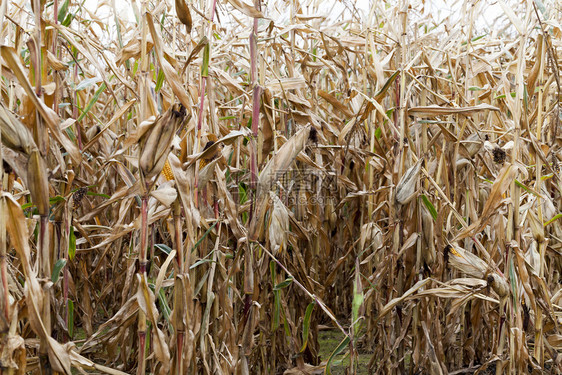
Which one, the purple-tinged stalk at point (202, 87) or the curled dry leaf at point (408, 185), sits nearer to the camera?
the purple-tinged stalk at point (202, 87)

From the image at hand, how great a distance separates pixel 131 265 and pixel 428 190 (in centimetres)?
92

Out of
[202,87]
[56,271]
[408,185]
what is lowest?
[56,271]

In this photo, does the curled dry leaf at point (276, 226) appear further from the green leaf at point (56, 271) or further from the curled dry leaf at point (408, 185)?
the green leaf at point (56, 271)

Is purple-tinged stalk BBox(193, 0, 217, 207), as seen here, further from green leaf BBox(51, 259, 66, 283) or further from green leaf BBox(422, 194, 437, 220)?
green leaf BBox(422, 194, 437, 220)

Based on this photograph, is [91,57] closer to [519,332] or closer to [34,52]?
[34,52]

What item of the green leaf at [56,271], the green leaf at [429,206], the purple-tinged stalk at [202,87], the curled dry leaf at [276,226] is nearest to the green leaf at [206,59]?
the purple-tinged stalk at [202,87]

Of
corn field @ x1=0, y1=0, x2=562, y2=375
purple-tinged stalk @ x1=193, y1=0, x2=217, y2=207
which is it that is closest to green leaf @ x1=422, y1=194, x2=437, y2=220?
corn field @ x1=0, y1=0, x2=562, y2=375

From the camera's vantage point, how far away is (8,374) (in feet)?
2.90

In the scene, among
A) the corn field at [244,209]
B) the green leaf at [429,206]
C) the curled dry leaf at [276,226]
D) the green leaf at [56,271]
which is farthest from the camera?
the green leaf at [429,206]

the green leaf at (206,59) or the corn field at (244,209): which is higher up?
the green leaf at (206,59)

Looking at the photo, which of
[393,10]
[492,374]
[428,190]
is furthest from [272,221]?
[393,10]

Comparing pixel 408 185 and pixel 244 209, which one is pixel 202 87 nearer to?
pixel 244 209

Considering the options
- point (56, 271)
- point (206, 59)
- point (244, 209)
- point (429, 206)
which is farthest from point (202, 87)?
point (429, 206)

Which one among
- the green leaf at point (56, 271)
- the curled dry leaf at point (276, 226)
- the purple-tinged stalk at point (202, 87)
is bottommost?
the green leaf at point (56, 271)
